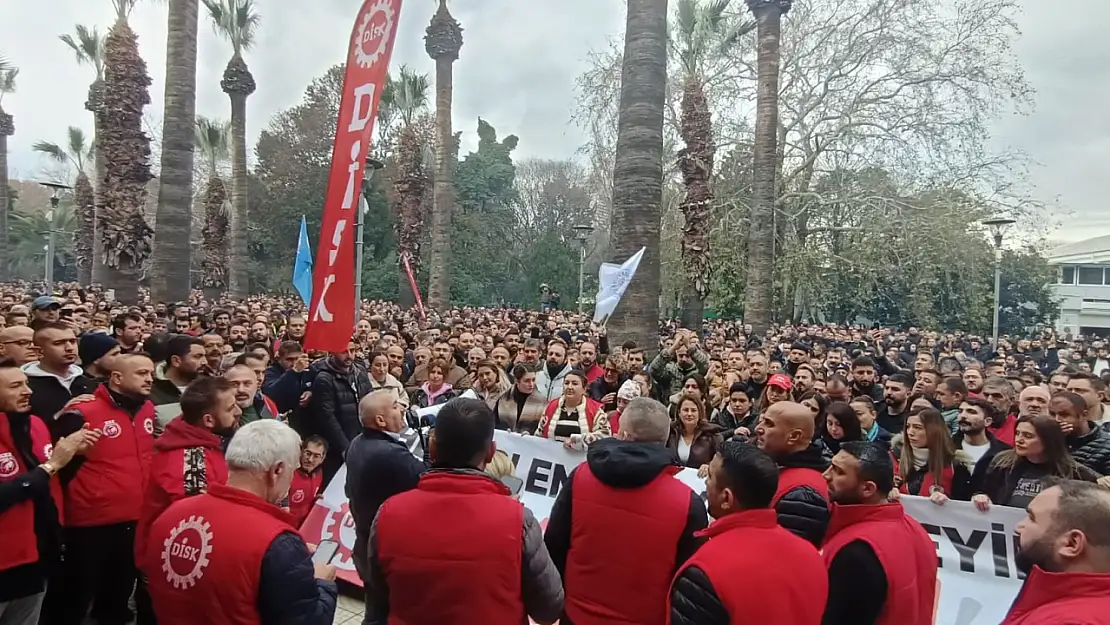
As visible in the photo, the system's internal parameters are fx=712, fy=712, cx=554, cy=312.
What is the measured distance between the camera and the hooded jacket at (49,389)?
407 centimetres

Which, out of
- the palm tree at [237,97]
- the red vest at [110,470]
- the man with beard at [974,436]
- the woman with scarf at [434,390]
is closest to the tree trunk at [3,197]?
the palm tree at [237,97]

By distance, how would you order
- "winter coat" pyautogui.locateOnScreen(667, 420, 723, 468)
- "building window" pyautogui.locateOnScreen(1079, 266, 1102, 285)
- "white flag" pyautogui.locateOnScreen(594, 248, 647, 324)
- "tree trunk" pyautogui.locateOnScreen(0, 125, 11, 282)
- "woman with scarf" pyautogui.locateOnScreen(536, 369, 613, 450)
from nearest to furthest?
"winter coat" pyautogui.locateOnScreen(667, 420, 723, 468) < "woman with scarf" pyautogui.locateOnScreen(536, 369, 613, 450) < "white flag" pyautogui.locateOnScreen(594, 248, 647, 324) < "tree trunk" pyautogui.locateOnScreen(0, 125, 11, 282) < "building window" pyautogui.locateOnScreen(1079, 266, 1102, 285)

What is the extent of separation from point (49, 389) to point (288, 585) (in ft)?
9.66

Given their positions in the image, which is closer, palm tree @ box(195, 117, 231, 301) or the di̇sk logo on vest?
the di̇sk logo on vest

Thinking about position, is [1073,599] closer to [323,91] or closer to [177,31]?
[177,31]

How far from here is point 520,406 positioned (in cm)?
671

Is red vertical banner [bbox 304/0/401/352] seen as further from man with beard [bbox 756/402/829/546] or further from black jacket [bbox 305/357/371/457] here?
man with beard [bbox 756/402/829/546]

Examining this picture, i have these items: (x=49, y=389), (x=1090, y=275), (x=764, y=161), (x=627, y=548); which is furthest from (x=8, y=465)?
(x=1090, y=275)

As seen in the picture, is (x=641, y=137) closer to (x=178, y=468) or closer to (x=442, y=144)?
(x=178, y=468)

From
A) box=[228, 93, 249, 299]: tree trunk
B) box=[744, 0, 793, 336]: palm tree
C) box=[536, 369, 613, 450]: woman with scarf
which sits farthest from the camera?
box=[228, 93, 249, 299]: tree trunk

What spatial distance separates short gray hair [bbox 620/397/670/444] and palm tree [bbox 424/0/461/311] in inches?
741

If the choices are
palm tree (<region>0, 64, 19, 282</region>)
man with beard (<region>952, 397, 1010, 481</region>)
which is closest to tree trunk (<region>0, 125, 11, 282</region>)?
palm tree (<region>0, 64, 19, 282</region>)

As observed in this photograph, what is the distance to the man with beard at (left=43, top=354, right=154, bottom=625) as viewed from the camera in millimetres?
3842

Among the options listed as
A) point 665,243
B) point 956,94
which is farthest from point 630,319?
point 956,94
